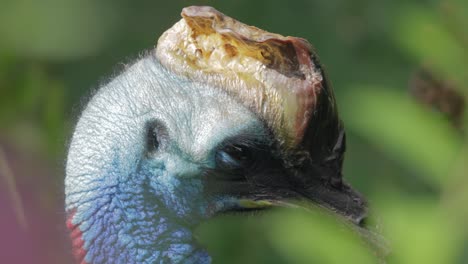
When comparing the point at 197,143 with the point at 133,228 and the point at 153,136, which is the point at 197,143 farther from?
the point at 133,228

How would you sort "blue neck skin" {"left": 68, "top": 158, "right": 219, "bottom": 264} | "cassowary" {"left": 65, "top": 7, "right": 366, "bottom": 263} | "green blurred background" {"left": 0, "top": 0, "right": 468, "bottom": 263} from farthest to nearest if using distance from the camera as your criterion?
1. "blue neck skin" {"left": 68, "top": 158, "right": 219, "bottom": 264}
2. "cassowary" {"left": 65, "top": 7, "right": 366, "bottom": 263}
3. "green blurred background" {"left": 0, "top": 0, "right": 468, "bottom": 263}

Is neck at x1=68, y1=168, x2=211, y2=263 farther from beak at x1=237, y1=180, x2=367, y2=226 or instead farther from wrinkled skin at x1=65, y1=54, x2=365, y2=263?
beak at x1=237, y1=180, x2=367, y2=226

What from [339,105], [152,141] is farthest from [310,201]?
[339,105]

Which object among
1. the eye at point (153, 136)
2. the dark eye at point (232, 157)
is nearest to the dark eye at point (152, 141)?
the eye at point (153, 136)

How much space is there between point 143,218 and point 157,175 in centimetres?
8

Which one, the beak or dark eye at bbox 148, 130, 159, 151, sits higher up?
dark eye at bbox 148, 130, 159, 151

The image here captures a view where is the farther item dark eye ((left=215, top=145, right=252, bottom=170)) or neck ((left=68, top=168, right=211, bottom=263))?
neck ((left=68, top=168, right=211, bottom=263))

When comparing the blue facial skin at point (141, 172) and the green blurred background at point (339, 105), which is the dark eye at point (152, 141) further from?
the green blurred background at point (339, 105)

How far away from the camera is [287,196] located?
1.57 metres

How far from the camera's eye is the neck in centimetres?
157

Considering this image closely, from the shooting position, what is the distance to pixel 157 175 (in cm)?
155

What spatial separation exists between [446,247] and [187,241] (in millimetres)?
481

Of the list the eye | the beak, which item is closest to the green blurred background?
the beak

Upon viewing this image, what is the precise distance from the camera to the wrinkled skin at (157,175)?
1.50m
